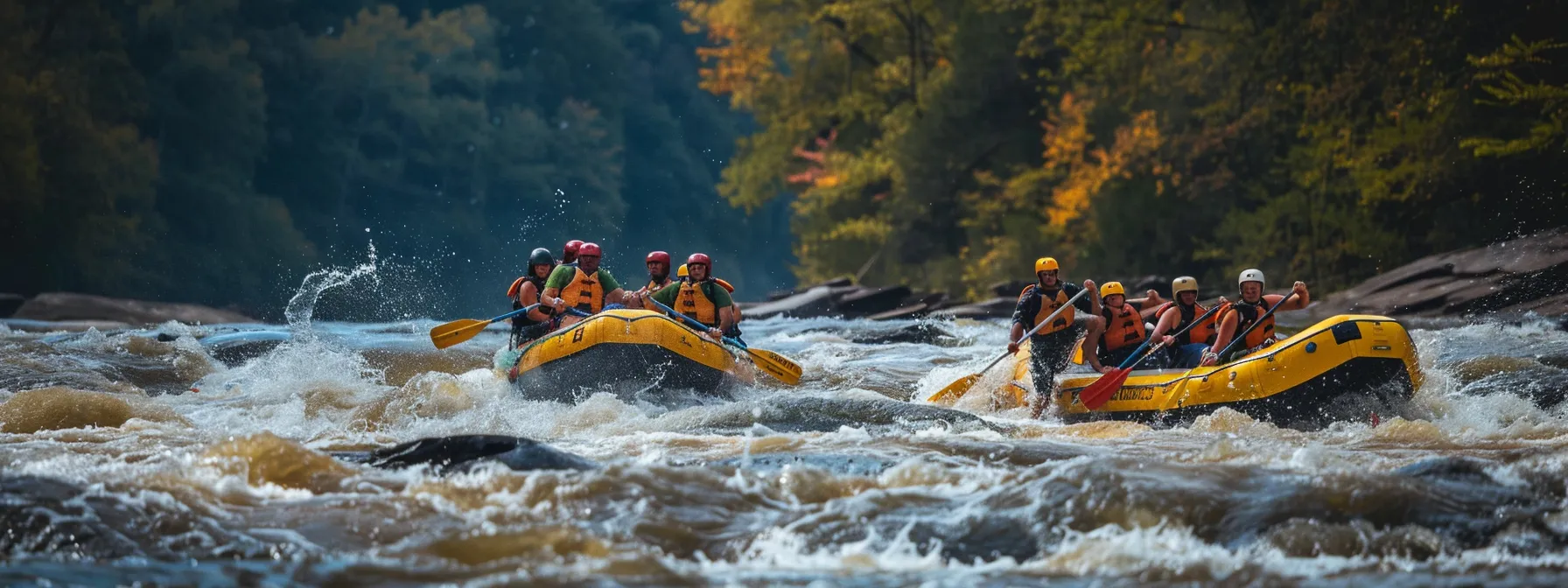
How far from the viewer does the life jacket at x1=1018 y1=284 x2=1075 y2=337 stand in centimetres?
1035

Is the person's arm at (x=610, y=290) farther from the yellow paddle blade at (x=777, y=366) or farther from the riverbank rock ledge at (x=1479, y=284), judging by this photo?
the riverbank rock ledge at (x=1479, y=284)

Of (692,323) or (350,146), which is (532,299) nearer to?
(692,323)

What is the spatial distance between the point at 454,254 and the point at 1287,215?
92.9ft

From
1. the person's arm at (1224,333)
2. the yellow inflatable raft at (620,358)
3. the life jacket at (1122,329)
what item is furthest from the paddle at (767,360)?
the person's arm at (1224,333)

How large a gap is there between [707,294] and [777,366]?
0.82 m

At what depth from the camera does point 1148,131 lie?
25484 millimetres

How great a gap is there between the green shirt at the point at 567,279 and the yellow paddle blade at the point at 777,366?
3.89 ft

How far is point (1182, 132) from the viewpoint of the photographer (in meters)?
24.9

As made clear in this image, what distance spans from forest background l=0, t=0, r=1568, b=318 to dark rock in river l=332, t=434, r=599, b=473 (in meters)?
15.2

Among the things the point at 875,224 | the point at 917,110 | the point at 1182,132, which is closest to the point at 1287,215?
the point at 1182,132

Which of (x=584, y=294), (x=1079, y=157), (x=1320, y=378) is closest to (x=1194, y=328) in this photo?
(x=1320, y=378)

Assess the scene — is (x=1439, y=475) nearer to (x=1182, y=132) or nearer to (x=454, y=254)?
(x=1182, y=132)

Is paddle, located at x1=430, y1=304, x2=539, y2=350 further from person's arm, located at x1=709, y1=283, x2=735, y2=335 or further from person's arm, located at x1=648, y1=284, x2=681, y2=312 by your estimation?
person's arm, located at x1=709, y1=283, x2=735, y2=335

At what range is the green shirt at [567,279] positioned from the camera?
36.8 feet
